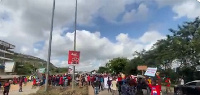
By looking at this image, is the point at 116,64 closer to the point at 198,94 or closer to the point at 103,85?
the point at 103,85

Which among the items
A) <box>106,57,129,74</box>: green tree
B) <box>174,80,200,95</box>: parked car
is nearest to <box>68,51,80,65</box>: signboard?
<box>174,80,200,95</box>: parked car

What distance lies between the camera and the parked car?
16405mm

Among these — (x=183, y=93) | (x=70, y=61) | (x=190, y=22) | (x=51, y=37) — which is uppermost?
(x=190, y=22)

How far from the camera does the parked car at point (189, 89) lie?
16.4 metres

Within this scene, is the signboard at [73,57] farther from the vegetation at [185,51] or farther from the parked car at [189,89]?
the vegetation at [185,51]

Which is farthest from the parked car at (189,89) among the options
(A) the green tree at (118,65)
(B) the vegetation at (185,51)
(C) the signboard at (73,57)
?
(A) the green tree at (118,65)

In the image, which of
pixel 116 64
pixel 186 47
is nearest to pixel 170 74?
pixel 186 47

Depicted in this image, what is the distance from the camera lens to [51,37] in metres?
17.3

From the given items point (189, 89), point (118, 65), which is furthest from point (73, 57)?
point (118, 65)

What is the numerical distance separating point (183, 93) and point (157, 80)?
658 cm

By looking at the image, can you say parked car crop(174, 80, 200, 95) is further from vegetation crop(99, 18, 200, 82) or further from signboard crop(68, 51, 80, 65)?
vegetation crop(99, 18, 200, 82)

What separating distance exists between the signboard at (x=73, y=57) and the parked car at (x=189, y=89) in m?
8.56

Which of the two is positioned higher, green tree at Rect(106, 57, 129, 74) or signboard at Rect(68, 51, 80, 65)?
green tree at Rect(106, 57, 129, 74)

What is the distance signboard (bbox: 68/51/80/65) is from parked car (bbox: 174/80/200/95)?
8.56 meters
